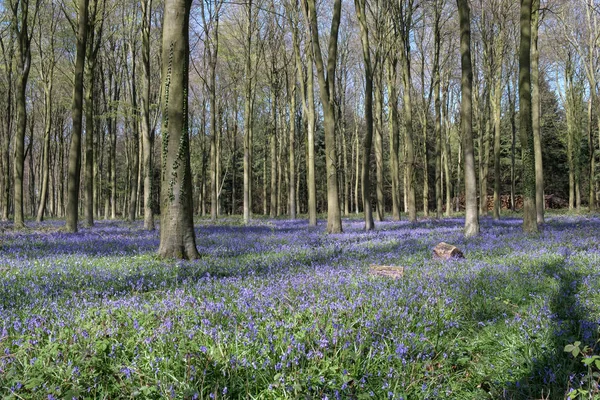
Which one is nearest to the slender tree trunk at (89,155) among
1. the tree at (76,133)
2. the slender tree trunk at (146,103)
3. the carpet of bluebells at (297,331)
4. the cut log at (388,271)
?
the tree at (76,133)

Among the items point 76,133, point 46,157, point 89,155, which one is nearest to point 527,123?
point 76,133

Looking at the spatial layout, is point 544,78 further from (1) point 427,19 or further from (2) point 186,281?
(2) point 186,281

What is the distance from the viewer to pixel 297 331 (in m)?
3.67

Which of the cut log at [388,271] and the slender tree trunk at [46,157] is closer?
the cut log at [388,271]

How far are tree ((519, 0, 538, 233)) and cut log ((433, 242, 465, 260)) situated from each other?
5765mm

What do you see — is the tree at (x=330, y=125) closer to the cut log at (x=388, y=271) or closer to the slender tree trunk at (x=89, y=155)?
the cut log at (x=388, y=271)

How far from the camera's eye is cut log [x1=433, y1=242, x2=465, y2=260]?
8539mm

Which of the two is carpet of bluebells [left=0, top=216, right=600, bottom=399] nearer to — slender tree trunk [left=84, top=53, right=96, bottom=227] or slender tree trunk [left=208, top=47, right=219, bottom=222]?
slender tree trunk [left=84, top=53, right=96, bottom=227]

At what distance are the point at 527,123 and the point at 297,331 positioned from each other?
12.8 meters

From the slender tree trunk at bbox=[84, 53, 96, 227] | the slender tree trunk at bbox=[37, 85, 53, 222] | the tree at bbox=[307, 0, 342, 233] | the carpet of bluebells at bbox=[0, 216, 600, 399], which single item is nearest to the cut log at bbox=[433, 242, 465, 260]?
the carpet of bluebells at bbox=[0, 216, 600, 399]

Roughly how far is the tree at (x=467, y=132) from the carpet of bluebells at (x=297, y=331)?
545 centimetres

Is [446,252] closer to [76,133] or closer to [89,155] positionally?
[76,133]

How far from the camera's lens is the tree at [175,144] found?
27.3ft

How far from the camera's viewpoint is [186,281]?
245 inches
